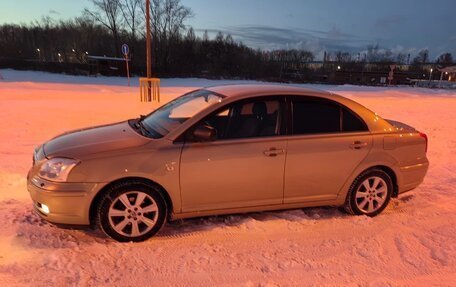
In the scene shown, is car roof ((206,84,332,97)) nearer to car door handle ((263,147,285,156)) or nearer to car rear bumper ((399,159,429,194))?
car door handle ((263,147,285,156))

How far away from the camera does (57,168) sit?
3896 millimetres

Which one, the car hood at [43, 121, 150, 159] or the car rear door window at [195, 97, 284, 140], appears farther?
the car rear door window at [195, 97, 284, 140]

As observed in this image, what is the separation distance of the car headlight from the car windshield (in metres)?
0.86

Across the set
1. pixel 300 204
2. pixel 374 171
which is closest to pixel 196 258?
pixel 300 204

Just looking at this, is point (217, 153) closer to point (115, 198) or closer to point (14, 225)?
point (115, 198)

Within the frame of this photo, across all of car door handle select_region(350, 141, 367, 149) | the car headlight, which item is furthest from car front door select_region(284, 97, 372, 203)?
the car headlight

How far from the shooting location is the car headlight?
152 inches

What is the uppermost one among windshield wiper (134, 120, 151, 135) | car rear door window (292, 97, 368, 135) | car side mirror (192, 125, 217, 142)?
car rear door window (292, 97, 368, 135)

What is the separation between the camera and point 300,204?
462 centimetres

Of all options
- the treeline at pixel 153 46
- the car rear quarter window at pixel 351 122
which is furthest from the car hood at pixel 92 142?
the treeline at pixel 153 46

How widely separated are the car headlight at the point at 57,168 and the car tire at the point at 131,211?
1.34ft

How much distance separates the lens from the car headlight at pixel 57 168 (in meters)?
3.86

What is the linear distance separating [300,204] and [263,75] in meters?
73.6

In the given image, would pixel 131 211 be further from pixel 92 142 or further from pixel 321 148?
pixel 321 148
